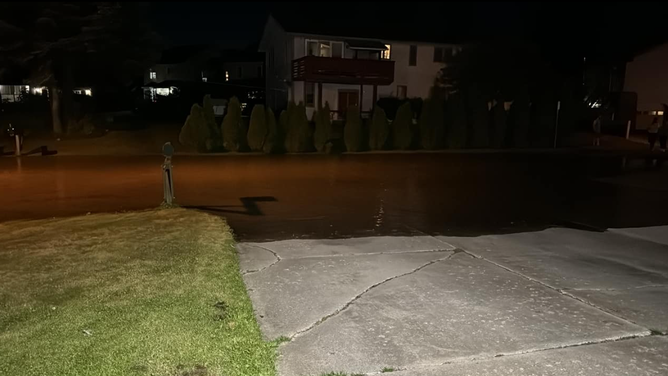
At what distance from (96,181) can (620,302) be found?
12.1 metres

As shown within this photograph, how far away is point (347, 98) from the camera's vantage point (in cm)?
3397

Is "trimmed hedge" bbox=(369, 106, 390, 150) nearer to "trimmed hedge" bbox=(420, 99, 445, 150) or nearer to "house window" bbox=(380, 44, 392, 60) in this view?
"trimmed hedge" bbox=(420, 99, 445, 150)

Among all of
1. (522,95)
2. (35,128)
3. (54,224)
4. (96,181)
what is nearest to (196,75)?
(35,128)

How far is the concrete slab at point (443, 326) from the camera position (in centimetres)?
383

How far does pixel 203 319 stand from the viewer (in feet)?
13.9

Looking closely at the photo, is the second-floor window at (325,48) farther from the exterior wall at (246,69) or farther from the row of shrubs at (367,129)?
the exterior wall at (246,69)

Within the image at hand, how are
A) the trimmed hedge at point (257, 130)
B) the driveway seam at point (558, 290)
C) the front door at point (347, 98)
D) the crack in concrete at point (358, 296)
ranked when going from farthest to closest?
the front door at point (347, 98), the trimmed hedge at point (257, 130), the driveway seam at point (558, 290), the crack in concrete at point (358, 296)

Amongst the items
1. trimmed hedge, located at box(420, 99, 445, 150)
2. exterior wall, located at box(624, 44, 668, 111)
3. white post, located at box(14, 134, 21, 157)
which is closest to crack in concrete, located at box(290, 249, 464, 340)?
white post, located at box(14, 134, 21, 157)

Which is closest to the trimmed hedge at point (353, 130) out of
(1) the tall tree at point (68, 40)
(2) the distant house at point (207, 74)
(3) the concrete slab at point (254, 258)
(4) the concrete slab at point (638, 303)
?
(1) the tall tree at point (68, 40)

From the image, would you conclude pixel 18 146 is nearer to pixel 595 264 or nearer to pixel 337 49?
pixel 595 264

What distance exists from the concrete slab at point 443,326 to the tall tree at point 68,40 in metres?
21.7

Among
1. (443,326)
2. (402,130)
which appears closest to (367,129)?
(402,130)

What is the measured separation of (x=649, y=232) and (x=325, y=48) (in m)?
27.5

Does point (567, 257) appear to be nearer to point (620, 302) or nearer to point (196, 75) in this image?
point (620, 302)
